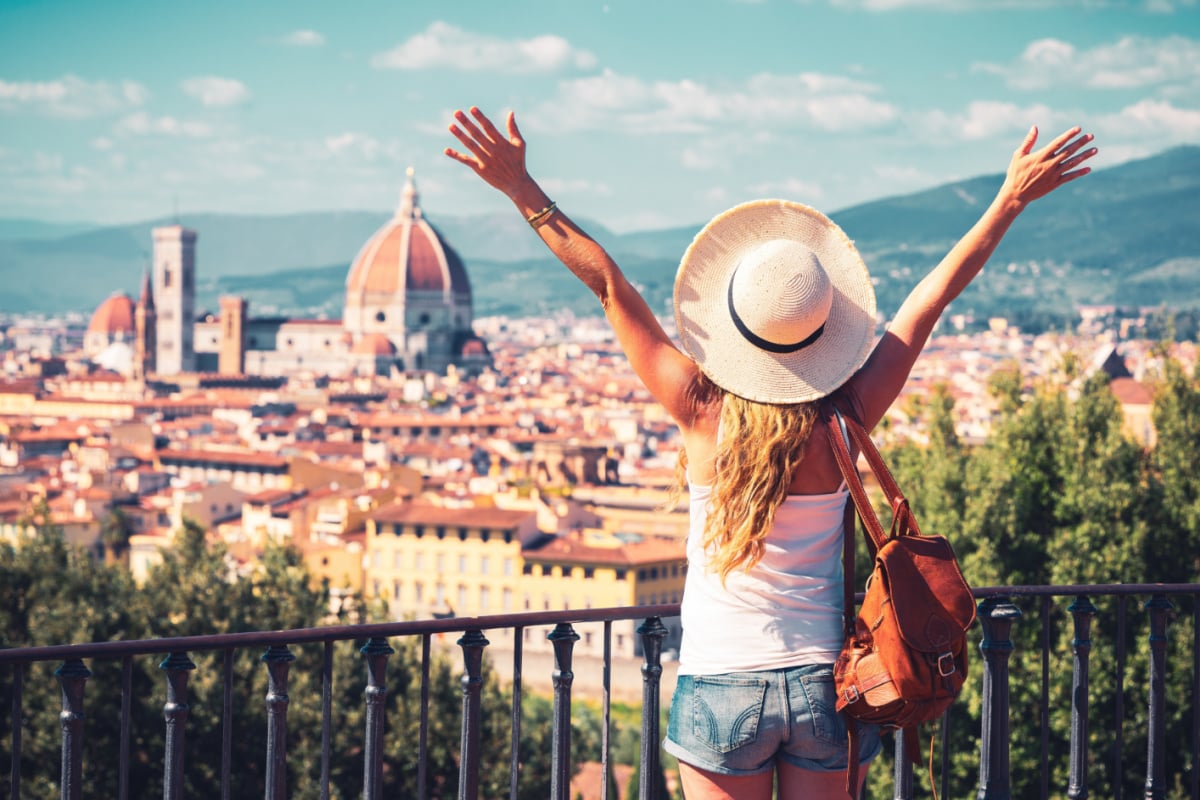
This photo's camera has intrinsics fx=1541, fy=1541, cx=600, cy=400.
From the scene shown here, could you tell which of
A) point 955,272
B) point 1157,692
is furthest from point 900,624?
point 1157,692

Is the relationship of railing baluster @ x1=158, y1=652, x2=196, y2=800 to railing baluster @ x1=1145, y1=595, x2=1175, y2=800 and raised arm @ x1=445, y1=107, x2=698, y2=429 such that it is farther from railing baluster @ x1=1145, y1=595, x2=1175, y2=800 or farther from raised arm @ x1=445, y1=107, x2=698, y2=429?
railing baluster @ x1=1145, y1=595, x2=1175, y2=800

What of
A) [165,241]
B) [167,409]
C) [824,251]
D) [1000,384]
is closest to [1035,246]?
[165,241]

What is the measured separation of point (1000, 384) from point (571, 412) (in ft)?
156

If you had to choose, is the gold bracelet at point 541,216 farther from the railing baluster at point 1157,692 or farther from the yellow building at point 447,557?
A: the yellow building at point 447,557

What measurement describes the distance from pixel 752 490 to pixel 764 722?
27 cm

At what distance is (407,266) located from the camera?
272 ft

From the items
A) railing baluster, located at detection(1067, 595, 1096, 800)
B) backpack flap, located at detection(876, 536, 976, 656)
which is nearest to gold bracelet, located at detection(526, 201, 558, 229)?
backpack flap, located at detection(876, 536, 976, 656)

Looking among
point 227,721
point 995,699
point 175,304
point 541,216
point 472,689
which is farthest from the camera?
point 175,304

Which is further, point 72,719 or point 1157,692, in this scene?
point 1157,692

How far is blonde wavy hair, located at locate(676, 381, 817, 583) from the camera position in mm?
1728

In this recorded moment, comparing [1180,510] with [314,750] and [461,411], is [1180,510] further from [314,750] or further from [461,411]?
[461,411]

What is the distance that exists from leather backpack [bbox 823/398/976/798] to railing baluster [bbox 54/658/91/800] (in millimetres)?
959

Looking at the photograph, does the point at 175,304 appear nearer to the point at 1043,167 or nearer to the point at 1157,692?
the point at 1157,692

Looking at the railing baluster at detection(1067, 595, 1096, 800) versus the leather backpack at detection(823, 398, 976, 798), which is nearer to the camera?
the leather backpack at detection(823, 398, 976, 798)
